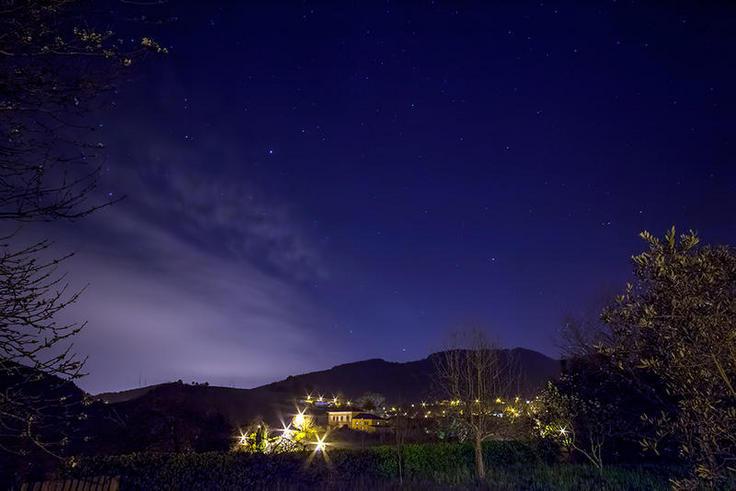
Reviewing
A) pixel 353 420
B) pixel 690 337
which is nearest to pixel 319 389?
pixel 353 420

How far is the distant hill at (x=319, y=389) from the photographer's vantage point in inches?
1173

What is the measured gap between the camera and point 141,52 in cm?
374

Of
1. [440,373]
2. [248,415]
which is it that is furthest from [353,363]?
[440,373]

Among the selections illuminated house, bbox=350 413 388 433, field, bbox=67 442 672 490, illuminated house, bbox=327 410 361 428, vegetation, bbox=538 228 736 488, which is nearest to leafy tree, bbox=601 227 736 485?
vegetation, bbox=538 228 736 488

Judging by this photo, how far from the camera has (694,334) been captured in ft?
15.8

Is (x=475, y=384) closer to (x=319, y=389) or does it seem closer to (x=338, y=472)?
(x=338, y=472)

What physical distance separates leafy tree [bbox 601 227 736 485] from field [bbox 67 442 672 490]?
21.0ft

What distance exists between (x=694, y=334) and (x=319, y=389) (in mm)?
142769

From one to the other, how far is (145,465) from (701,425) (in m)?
14.5

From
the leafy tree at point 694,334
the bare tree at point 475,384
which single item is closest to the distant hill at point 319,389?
the bare tree at point 475,384

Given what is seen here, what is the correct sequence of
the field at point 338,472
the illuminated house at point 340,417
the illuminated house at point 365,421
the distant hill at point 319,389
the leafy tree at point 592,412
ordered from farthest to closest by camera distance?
the illuminated house at point 340,417
the illuminated house at point 365,421
the distant hill at point 319,389
the leafy tree at point 592,412
the field at point 338,472

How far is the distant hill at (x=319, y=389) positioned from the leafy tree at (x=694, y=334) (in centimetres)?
2016

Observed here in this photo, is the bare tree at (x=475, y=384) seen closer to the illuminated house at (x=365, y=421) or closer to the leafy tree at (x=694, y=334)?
the leafy tree at (x=694, y=334)

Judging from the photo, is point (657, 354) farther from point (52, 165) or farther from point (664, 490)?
point (664, 490)
